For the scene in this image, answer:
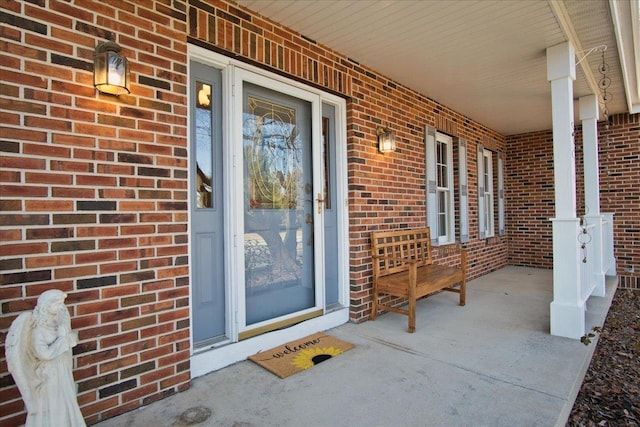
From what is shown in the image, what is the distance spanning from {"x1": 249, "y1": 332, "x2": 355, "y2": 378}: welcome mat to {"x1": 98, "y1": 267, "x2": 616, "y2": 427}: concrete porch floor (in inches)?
2.9

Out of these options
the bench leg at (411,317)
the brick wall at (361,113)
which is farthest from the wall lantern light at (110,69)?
the bench leg at (411,317)

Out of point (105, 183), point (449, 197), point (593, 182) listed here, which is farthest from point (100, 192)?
point (593, 182)

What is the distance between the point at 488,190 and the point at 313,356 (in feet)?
18.8

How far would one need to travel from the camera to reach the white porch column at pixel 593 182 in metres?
4.86

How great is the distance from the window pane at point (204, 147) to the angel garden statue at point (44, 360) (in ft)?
4.16

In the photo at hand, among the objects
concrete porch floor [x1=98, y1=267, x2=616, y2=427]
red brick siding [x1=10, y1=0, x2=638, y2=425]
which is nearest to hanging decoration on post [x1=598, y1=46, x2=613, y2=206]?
concrete porch floor [x1=98, y1=267, x2=616, y2=427]

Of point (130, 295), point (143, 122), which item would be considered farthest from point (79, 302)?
point (143, 122)

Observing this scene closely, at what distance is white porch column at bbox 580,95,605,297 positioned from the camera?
191 inches

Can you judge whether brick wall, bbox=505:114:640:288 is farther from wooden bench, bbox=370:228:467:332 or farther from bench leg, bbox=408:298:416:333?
bench leg, bbox=408:298:416:333

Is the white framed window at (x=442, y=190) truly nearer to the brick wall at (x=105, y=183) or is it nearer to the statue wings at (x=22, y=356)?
the brick wall at (x=105, y=183)

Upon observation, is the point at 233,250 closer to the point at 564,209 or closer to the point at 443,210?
the point at 564,209

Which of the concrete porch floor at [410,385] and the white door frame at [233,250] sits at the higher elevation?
the white door frame at [233,250]

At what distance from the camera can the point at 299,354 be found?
115 inches

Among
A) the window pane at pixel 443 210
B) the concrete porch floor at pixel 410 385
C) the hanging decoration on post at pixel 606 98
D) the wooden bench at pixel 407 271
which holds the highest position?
the hanging decoration on post at pixel 606 98
